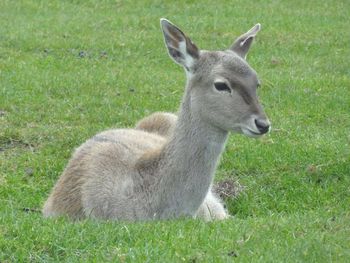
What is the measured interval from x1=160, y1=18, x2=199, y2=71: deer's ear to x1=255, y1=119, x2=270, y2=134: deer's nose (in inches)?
41.1

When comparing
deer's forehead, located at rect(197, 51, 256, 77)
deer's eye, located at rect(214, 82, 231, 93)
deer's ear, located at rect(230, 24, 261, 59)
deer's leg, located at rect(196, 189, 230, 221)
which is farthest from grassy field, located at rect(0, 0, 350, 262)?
deer's ear, located at rect(230, 24, 261, 59)

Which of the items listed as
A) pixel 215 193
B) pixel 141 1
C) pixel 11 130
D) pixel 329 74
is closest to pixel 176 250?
pixel 215 193

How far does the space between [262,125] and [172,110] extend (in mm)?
5557

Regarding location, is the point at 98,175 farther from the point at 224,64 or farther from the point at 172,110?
the point at 172,110

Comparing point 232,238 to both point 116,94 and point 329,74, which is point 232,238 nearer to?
point 116,94

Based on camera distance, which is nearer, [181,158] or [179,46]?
[181,158]

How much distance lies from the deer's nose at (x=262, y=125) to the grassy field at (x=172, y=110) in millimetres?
785

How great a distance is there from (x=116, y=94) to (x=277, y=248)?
8.12 metres

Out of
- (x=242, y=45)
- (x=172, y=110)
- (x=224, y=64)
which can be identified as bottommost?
(x=172, y=110)

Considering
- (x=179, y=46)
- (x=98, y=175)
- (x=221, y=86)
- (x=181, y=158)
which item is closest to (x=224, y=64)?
(x=221, y=86)

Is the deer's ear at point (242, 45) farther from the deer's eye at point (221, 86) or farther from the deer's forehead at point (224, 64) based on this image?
the deer's eye at point (221, 86)

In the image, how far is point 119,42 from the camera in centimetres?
1848

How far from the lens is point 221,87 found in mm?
8164

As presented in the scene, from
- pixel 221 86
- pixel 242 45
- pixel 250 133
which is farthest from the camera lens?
pixel 242 45
